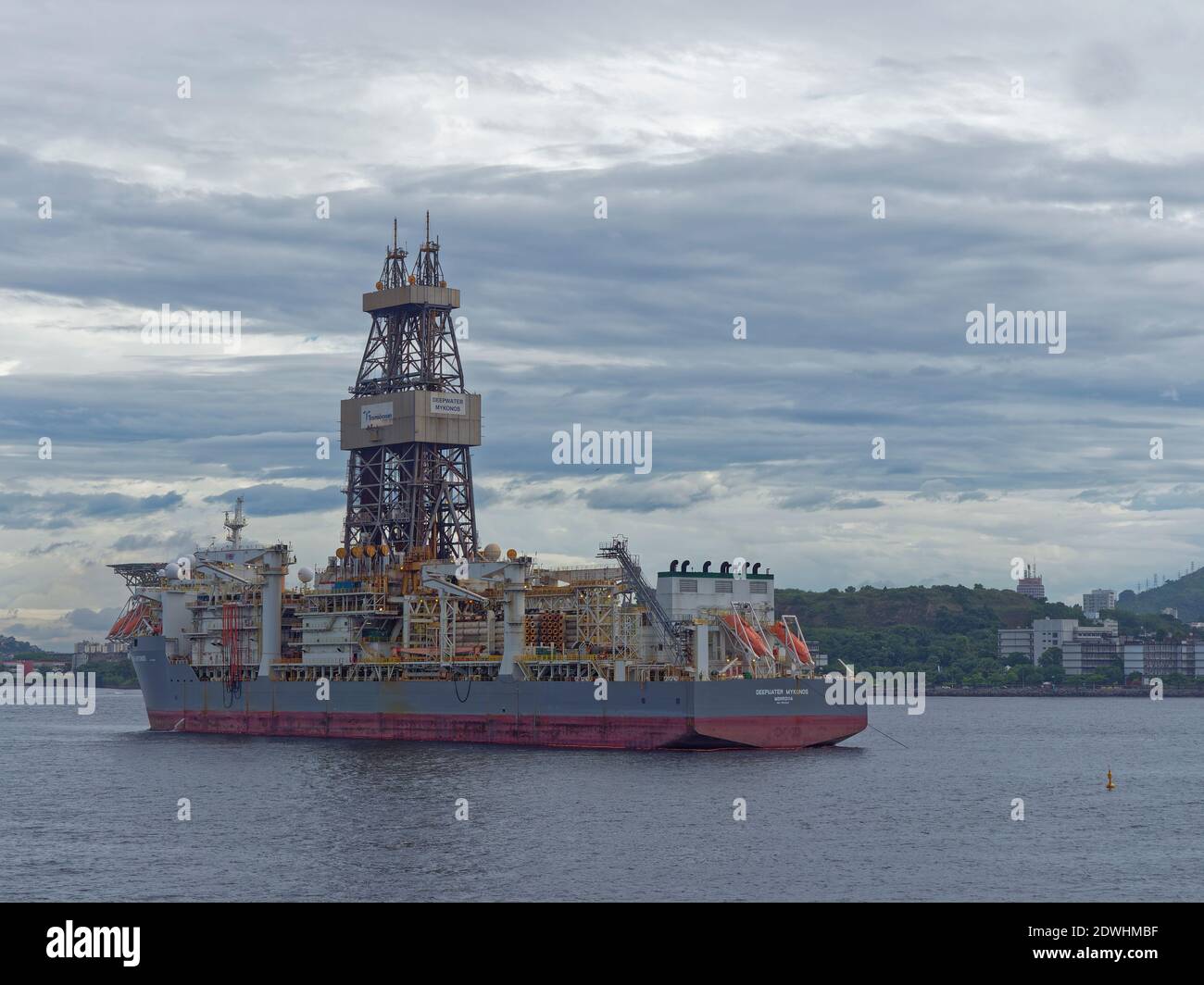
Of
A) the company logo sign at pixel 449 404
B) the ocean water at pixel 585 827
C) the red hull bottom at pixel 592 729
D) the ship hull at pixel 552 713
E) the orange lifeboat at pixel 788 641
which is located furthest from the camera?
the company logo sign at pixel 449 404

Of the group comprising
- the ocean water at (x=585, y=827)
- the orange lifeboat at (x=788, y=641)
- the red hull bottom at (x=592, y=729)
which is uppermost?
the orange lifeboat at (x=788, y=641)

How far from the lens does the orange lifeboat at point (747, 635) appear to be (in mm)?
85188

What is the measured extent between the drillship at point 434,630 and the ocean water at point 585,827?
2.75 metres

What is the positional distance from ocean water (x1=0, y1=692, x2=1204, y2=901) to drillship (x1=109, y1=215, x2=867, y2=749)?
9.03 feet

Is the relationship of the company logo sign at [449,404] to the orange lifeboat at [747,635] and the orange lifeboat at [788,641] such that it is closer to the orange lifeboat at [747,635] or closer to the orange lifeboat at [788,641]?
the orange lifeboat at [788,641]

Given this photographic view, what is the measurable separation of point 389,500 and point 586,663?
1369 inches

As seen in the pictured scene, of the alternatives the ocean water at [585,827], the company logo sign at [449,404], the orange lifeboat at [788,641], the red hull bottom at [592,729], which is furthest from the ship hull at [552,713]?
the company logo sign at [449,404]

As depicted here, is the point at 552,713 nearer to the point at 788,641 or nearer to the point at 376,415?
the point at 788,641

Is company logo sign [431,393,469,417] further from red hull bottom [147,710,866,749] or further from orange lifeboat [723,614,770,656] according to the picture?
orange lifeboat [723,614,770,656]

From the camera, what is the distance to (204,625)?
113500mm

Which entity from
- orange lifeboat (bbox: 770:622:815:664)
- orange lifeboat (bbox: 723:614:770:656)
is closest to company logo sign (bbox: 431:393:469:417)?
orange lifeboat (bbox: 770:622:815:664)
